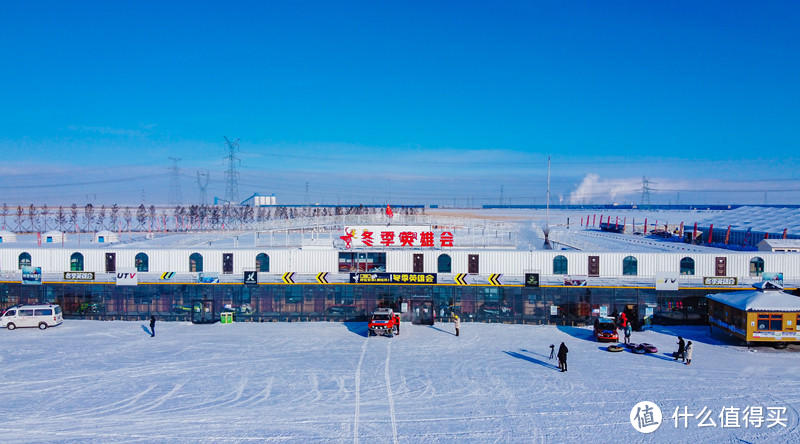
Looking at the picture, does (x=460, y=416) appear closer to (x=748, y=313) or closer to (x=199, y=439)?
(x=199, y=439)

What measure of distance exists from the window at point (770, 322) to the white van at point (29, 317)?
1424 inches

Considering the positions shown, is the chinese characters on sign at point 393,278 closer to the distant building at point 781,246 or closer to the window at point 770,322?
the window at point 770,322

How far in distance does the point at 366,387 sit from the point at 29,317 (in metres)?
20.9

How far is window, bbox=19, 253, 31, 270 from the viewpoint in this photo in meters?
31.5

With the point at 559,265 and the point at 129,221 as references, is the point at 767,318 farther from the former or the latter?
the point at 129,221

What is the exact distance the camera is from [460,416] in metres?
16.3

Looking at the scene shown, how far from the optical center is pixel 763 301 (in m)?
24.5

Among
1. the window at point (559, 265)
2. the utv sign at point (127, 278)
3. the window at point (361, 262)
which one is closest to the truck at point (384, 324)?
the window at point (361, 262)

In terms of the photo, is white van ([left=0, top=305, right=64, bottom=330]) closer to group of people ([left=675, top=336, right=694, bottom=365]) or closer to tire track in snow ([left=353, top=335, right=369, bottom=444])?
tire track in snow ([left=353, top=335, right=369, bottom=444])

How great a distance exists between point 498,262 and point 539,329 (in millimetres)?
4417

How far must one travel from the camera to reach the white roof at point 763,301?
24125 mm

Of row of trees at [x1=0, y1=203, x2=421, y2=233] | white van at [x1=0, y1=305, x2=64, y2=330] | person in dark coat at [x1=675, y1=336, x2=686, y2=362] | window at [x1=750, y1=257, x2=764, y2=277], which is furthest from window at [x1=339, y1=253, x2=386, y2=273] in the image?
row of trees at [x1=0, y1=203, x2=421, y2=233]

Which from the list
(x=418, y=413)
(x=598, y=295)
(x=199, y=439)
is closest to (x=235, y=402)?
(x=199, y=439)
